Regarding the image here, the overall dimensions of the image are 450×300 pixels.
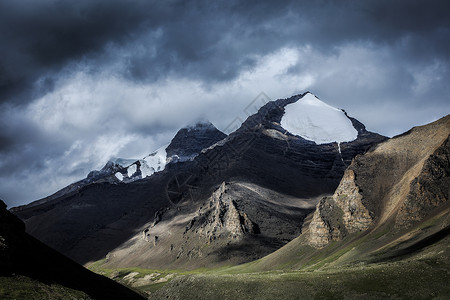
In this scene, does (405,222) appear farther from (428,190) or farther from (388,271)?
(388,271)

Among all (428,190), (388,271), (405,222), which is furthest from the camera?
(428,190)

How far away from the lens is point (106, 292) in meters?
99.4

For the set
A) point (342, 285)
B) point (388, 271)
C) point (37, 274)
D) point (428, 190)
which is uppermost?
point (37, 274)

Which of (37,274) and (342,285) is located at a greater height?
(37,274)

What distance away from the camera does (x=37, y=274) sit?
274ft

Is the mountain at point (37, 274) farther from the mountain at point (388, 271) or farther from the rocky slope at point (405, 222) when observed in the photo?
the rocky slope at point (405, 222)

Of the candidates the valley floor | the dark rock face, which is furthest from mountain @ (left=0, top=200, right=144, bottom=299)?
the dark rock face

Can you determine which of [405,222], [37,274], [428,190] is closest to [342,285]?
[37,274]

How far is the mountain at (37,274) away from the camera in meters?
75.9

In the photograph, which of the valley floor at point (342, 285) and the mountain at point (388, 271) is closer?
the valley floor at point (342, 285)

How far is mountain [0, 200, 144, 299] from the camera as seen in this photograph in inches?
2987

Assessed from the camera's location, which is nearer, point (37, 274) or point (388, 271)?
point (388, 271)

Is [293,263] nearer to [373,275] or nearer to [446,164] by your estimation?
[446,164]

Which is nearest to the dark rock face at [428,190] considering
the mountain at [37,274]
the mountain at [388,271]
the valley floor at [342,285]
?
the mountain at [388,271]
